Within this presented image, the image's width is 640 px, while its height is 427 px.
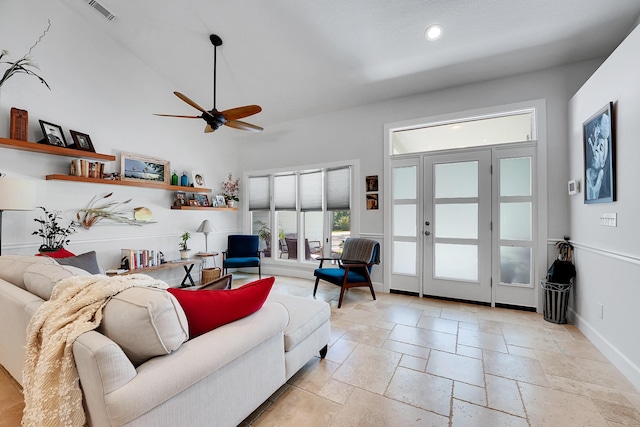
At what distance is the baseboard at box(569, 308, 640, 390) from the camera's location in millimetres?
1929

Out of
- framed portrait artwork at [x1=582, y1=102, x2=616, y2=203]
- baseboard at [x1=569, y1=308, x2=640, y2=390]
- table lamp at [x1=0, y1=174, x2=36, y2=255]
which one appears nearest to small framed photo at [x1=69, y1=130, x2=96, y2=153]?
table lamp at [x1=0, y1=174, x2=36, y2=255]

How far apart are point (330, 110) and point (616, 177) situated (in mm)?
3670

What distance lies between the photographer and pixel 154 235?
429 cm

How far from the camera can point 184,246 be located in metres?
4.65

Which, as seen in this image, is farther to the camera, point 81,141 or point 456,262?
point 456,262

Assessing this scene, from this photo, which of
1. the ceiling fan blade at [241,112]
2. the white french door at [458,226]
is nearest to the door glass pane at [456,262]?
the white french door at [458,226]

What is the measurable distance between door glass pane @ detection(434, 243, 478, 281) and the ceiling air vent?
5.40 meters

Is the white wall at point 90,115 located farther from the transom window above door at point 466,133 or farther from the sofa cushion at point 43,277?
the transom window above door at point 466,133

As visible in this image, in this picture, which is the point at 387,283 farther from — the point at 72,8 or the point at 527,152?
the point at 72,8

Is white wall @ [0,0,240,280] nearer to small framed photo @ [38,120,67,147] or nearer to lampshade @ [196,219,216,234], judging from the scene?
small framed photo @ [38,120,67,147]

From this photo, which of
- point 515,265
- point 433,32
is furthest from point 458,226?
point 433,32

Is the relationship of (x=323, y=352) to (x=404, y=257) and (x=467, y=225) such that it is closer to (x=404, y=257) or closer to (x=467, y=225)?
(x=404, y=257)

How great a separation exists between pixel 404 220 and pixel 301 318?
2.69m

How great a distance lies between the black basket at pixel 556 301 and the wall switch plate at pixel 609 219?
90 cm
